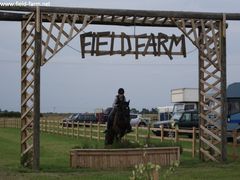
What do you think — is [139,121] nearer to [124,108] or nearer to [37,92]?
[124,108]

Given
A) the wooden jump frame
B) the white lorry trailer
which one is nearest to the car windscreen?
the white lorry trailer

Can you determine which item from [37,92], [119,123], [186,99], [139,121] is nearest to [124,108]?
[119,123]

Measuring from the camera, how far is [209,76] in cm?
1905

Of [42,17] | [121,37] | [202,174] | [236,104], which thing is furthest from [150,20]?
[236,104]

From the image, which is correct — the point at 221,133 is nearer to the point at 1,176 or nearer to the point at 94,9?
the point at 94,9

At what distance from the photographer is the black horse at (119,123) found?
18.9 m

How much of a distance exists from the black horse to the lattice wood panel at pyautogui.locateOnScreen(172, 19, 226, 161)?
2459 millimetres

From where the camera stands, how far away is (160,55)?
1867cm

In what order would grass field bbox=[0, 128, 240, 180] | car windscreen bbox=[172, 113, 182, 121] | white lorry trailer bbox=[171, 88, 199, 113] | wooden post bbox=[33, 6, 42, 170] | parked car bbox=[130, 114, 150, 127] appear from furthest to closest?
parked car bbox=[130, 114, 150, 127]
white lorry trailer bbox=[171, 88, 199, 113]
car windscreen bbox=[172, 113, 182, 121]
wooden post bbox=[33, 6, 42, 170]
grass field bbox=[0, 128, 240, 180]

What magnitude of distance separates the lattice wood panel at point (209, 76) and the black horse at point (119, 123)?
2.46 m

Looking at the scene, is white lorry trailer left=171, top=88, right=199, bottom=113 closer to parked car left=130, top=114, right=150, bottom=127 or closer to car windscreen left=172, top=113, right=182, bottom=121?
parked car left=130, top=114, right=150, bottom=127

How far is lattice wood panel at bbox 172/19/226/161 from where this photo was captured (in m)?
18.4

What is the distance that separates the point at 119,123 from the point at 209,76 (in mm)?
3278

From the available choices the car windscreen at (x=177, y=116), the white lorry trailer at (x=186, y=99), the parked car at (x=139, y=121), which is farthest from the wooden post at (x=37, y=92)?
the parked car at (x=139, y=121)
